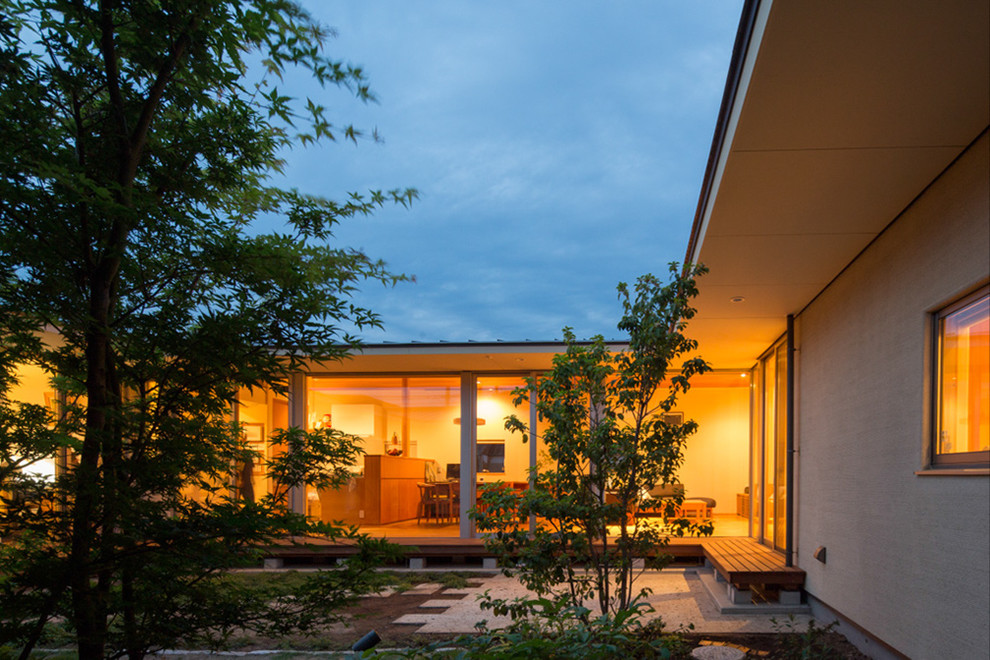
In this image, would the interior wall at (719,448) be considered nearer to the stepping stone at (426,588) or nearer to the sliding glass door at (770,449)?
the sliding glass door at (770,449)

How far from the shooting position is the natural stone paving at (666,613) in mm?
6711

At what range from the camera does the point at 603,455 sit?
5.86 metres

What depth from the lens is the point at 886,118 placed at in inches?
138

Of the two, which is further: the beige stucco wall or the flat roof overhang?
the flat roof overhang

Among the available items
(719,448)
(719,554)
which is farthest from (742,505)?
(719,554)

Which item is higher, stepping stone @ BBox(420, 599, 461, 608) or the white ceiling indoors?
the white ceiling indoors

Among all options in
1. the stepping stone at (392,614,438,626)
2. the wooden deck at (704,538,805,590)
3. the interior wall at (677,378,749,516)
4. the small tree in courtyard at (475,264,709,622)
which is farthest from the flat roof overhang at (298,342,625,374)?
the interior wall at (677,378,749,516)

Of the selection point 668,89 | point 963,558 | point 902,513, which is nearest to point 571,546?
point 902,513

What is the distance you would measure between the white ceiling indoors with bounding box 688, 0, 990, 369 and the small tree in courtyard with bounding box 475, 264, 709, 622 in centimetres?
67

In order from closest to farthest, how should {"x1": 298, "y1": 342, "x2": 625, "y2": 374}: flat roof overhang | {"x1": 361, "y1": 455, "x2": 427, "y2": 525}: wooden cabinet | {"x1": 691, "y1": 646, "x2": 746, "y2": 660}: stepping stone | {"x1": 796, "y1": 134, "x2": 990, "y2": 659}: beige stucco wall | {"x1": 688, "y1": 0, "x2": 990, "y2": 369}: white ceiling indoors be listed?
{"x1": 688, "y1": 0, "x2": 990, "y2": 369}: white ceiling indoors, {"x1": 796, "y1": 134, "x2": 990, "y2": 659}: beige stucco wall, {"x1": 691, "y1": 646, "x2": 746, "y2": 660}: stepping stone, {"x1": 298, "y1": 342, "x2": 625, "y2": 374}: flat roof overhang, {"x1": 361, "y1": 455, "x2": 427, "y2": 525}: wooden cabinet

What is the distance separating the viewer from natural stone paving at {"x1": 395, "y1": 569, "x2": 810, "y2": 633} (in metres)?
6.71

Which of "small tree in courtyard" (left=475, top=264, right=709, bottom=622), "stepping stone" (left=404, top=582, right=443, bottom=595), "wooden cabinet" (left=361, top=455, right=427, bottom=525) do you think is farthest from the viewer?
"wooden cabinet" (left=361, top=455, right=427, bottom=525)

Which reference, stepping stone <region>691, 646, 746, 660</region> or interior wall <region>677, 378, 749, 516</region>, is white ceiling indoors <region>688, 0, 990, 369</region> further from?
interior wall <region>677, 378, 749, 516</region>

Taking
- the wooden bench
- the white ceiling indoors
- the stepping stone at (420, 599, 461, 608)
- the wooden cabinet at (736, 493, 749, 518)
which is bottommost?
the wooden cabinet at (736, 493, 749, 518)
